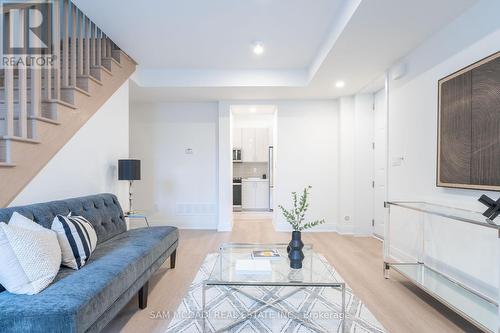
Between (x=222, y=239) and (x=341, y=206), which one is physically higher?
(x=341, y=206)

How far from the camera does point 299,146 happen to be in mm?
5027

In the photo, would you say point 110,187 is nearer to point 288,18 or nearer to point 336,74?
point 288,18

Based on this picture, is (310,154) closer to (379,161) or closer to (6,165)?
(379,161)

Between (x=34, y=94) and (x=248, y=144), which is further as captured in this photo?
(x=248, y=144)

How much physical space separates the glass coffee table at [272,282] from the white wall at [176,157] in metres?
2.69

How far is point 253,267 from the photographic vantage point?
2062 millimetres

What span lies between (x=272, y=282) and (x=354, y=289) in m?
1.23

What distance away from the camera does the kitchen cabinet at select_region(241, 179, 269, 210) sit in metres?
7.28

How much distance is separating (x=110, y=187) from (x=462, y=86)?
3.83 metres

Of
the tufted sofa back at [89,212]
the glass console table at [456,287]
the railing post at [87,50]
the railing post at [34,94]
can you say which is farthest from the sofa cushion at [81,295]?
the glass console table at [456,287]

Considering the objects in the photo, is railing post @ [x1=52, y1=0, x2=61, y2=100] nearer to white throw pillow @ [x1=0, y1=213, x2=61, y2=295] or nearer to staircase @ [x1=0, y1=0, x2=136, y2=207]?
staircase @ [x1=0, y1=0, x2=136, y2=207]

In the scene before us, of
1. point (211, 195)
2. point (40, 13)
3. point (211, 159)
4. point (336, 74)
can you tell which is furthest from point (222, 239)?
point (40, 13)

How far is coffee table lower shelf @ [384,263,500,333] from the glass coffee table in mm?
760

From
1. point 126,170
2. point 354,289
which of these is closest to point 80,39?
point 126,170
